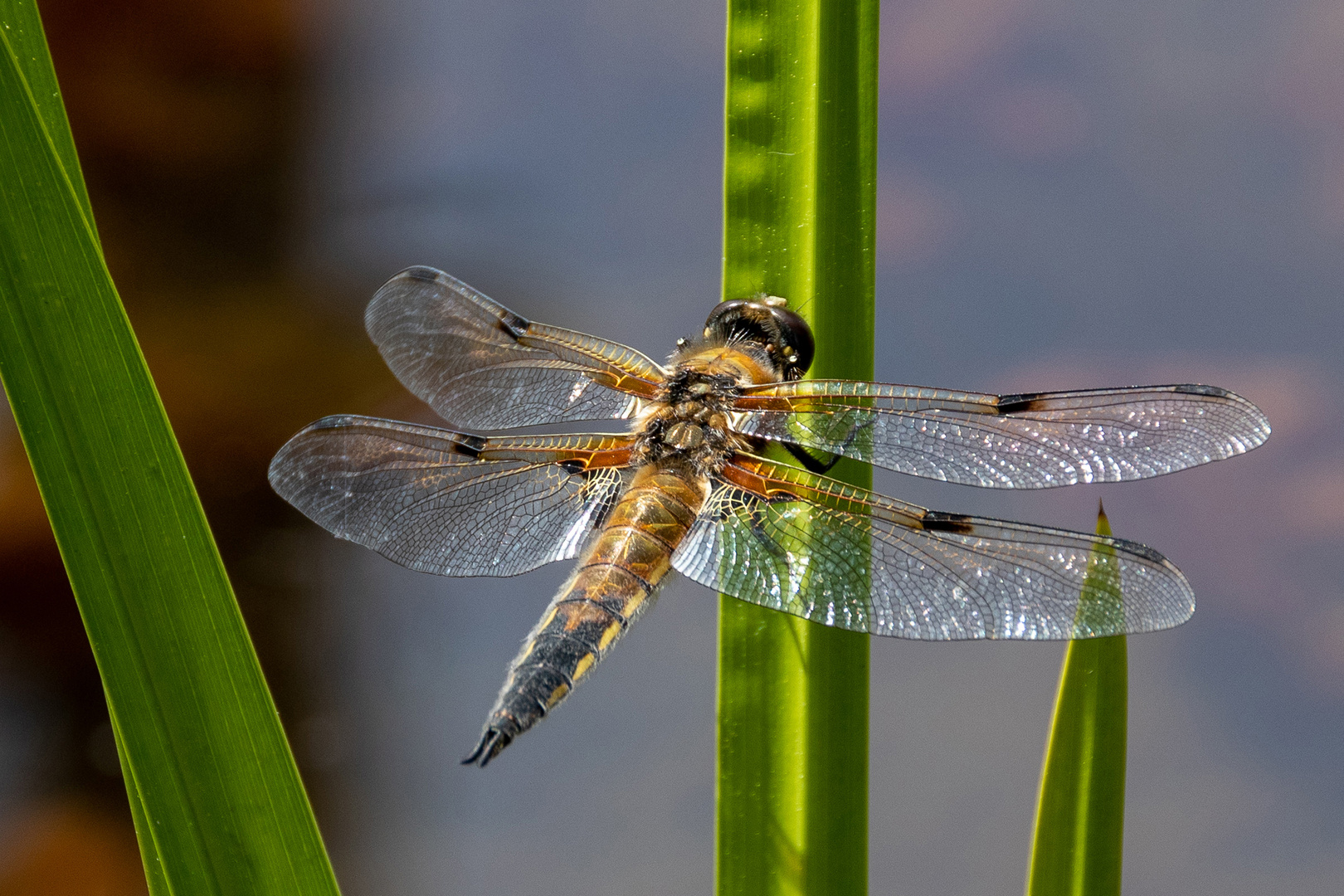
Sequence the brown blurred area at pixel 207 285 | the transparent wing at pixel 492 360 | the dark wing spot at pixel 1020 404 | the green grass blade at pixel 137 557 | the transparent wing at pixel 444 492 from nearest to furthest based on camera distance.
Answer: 1. the green grass blade at pixel 137 557
2. the dark wing spot at pixel 1020 404
3. the transparent wing at pixel 444 492
4. the transparent wing at pixel 492 360
5. the brown blurred area at pixel 207 285

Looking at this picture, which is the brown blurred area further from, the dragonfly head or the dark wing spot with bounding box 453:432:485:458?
the dragonfly head

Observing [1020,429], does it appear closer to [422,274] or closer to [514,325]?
[514,325]

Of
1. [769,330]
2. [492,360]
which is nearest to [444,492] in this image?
[492,360]

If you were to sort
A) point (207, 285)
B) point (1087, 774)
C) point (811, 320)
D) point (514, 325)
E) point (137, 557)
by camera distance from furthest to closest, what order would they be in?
point (207, 285)
point (514, 325)
point (811, 320)
point (1087, 774)
point (137, 557)

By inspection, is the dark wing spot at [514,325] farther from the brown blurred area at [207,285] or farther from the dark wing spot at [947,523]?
the brown blurred area at [207,285]

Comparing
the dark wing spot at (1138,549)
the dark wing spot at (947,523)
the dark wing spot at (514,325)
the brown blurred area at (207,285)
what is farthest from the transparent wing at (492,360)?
the brown blurred area at (207,285)

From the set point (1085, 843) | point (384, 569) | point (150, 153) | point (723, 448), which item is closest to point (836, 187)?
point (723, 448)

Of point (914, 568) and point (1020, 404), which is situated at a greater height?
point (1020, 404)
